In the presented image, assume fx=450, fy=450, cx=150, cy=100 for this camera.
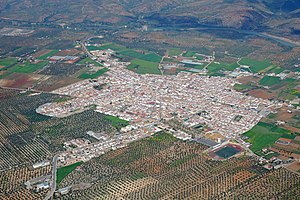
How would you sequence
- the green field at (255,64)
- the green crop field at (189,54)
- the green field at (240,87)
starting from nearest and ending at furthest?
the green field at (240,87)
the green field at (255,64)
the green crop field at (189,54)

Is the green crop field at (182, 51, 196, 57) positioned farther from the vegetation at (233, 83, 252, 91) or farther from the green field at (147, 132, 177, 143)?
the green field at (147, 132, 177, 143)

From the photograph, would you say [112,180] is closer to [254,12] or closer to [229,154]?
[229,154]

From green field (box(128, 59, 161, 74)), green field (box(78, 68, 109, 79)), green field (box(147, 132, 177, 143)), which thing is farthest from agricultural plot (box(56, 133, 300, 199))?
green field (box(128, 59, 161, 74))


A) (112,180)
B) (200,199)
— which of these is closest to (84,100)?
(112,180)

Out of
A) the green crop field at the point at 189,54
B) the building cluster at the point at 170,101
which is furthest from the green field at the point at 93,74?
the green crop field at the point at 189,54

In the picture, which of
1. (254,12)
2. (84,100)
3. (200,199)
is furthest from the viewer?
(254,12)

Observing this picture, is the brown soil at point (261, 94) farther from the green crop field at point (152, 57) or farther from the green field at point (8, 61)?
the green field at point (8, 61)
